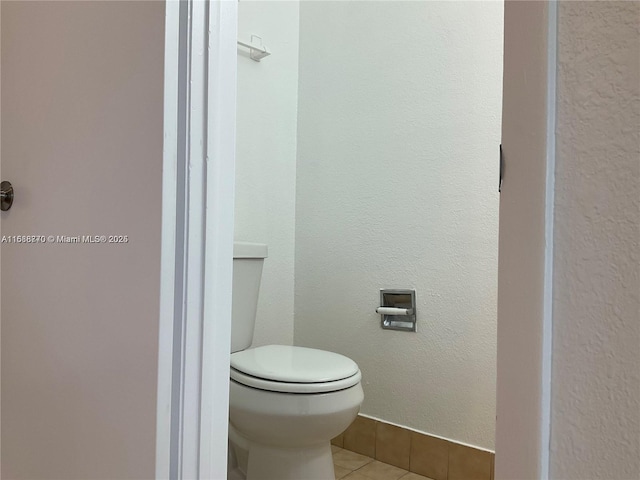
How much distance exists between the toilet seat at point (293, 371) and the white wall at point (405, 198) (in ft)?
1.34

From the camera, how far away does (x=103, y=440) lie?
1000 millimetres

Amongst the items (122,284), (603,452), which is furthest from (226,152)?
(603,452)

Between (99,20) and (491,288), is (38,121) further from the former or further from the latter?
(491,288)

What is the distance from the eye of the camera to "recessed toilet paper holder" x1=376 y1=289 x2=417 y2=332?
184 centimetres

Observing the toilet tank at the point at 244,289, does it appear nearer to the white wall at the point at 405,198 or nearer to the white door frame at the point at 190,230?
the white wall at the point at 405,198

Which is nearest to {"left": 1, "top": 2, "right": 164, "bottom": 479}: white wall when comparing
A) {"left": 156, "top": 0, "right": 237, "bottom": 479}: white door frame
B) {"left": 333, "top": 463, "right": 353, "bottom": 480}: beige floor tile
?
{"left": 156, "top": 0, "right": 237, "bottom": 479}: white door frame

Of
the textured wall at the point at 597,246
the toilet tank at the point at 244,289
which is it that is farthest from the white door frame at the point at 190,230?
the toilet tank at the point at 244,289

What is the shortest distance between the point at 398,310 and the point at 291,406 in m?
0.62

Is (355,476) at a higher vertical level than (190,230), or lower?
lower

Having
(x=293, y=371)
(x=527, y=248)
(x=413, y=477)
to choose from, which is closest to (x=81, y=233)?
(x=293, y=371)

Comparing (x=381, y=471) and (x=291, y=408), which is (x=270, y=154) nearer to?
(x=291, y=408)

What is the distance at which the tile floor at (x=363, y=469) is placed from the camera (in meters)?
1.80

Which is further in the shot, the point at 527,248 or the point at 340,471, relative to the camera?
the point at 340,471

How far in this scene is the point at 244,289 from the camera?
1.70 metres
